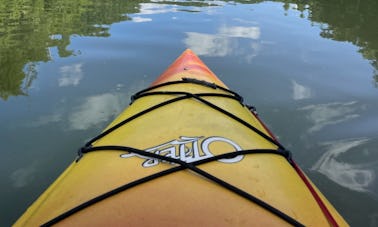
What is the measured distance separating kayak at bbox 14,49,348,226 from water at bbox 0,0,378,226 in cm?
113

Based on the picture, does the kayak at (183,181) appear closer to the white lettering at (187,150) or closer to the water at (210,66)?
the white lettering at (187,150)

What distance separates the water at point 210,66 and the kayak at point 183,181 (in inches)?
44.4

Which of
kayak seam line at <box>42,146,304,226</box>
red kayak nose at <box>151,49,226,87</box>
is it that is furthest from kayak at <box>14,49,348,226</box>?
red kayak nose at <box>151,49,226,87</box>

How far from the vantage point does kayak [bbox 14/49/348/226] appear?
2.05 meters

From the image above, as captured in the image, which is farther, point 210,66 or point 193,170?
point 210,66

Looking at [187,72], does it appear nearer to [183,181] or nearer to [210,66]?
[210,66]

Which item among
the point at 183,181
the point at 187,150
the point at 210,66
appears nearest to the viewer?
the point at 183,181

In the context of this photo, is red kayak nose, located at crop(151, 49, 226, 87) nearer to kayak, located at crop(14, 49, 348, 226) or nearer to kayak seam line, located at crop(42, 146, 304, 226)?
kayak, located at crop(14, 49, 348, 226)

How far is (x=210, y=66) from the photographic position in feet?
22.7

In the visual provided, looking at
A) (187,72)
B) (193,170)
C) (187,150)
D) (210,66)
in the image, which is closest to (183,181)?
(193,170)

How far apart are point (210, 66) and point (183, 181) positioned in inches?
189

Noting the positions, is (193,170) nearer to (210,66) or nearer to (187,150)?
(187,150)

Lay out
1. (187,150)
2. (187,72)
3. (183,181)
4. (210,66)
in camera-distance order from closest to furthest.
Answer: (183,181), (187,150), (187,72), (210,66)

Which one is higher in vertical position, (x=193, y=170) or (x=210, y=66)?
(x=193, y=170)
